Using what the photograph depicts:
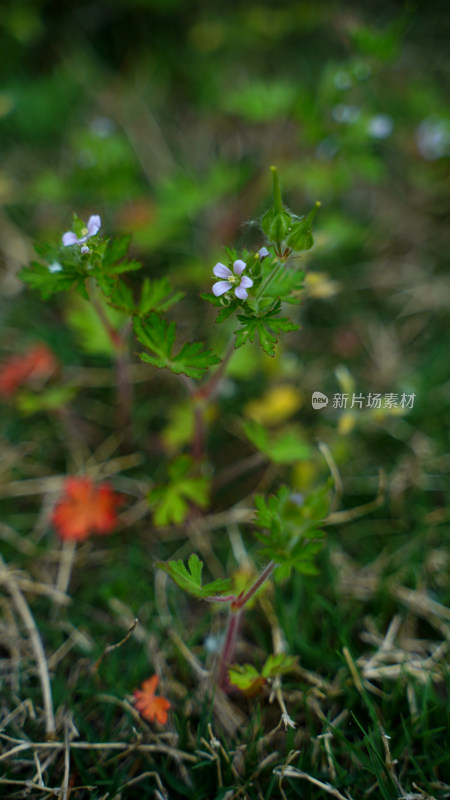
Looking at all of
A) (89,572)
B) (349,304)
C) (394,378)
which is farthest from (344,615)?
(349,304)

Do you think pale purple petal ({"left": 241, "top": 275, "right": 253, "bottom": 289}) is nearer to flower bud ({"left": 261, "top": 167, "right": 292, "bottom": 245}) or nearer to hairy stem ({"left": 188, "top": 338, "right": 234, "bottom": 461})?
flower bud ({"left": 261, "top": 167, "right": 292, "bottom": 245})

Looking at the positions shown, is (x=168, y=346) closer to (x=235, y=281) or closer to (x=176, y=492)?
(x=235, y=281)

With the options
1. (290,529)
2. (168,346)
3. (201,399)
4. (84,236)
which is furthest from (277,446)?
(84,236)

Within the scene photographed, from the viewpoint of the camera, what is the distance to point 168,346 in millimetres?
1665

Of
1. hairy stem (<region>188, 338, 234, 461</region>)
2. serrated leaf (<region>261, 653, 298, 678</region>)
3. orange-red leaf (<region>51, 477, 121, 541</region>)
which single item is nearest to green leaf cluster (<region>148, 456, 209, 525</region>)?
hairy stem (<region>188, 338, 234, 461</region>)

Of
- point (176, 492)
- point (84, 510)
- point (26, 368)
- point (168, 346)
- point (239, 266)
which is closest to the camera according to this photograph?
point (239, 266)

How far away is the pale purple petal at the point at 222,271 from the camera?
1.45 meters

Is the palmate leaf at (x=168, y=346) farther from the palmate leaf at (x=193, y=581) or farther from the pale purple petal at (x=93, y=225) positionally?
the palmate leaf at (x=193, y=581)

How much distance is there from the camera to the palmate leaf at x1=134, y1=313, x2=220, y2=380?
1.61 metres

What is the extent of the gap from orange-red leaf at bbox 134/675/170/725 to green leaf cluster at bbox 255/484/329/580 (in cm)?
63

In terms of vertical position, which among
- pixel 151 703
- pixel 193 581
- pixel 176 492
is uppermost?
pixel 176 492

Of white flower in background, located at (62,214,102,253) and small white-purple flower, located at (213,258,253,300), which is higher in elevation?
white flower in background, located at (62,214,102,253)

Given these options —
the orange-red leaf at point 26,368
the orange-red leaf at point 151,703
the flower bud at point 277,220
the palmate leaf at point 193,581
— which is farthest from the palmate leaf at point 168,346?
the orange-red leaf at point 26,368

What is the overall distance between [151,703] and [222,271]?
1.39 metres
